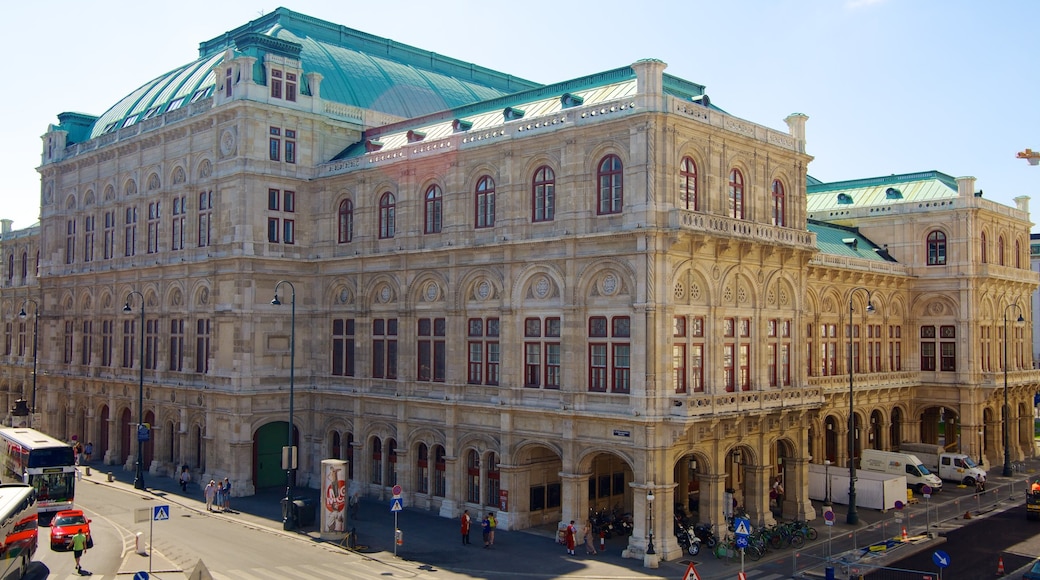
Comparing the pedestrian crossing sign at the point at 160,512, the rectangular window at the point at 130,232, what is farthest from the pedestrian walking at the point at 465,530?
the rectangular window at the point at 130,232

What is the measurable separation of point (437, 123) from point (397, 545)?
940 inches

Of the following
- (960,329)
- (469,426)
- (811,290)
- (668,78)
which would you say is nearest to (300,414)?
(469,426)

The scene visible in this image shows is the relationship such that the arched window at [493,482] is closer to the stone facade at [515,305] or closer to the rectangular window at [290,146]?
the stone facade at [515,305]

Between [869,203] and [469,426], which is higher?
[869,203]

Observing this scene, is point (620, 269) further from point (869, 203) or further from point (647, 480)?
point (869, 203)

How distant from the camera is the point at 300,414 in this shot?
51.2 m

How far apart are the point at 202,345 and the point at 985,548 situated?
4101 centimetres

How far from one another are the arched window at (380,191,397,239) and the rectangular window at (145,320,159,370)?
57.7 feet

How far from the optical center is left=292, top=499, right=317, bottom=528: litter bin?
133 feet

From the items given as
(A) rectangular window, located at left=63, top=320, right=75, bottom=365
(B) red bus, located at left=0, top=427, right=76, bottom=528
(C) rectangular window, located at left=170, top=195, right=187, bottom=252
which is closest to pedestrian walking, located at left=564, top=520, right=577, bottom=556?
(B) red bus, located at left=0, top=427, right=76, bottom=528

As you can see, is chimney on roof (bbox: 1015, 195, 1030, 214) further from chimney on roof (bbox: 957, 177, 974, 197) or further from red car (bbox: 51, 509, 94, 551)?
red car (bbox: 51, 509, 94, 551)

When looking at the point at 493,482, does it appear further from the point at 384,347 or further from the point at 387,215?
the point at 387,215

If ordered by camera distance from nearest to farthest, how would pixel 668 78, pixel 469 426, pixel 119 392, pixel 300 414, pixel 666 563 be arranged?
pixel 666 563, pixel 469 426, pixel 668 78, pixel 300 414, pixel 119 392

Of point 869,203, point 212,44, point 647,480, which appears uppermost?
point 212,44
